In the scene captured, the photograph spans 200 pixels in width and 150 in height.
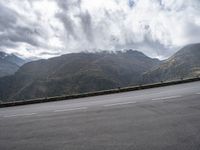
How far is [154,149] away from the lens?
4.11m

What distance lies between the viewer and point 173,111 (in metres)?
7.27

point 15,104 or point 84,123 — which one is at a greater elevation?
point 15,104

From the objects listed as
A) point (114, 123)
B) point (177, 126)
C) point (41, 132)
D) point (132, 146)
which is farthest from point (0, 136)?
point (177, 126)

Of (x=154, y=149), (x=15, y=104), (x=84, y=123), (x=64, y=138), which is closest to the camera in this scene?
(x=154, y=149)

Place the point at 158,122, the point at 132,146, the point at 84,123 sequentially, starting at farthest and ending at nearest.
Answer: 1. the point at 84,123
2. the point at 158,122
3. the point at 132,146

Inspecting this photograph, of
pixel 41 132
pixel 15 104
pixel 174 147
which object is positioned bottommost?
pixel 174 147

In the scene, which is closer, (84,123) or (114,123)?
(114,123)

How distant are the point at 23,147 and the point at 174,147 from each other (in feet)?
12.1

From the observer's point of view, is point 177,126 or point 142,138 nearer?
point 142,138

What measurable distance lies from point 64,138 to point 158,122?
2.83m

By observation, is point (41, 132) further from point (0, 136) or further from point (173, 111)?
→ point (173, 111)

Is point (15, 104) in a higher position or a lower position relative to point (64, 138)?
higher

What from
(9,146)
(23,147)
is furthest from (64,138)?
(9,146)

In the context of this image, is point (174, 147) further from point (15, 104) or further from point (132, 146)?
point (15, 104)
